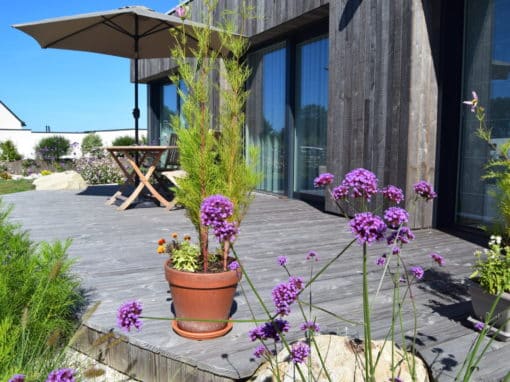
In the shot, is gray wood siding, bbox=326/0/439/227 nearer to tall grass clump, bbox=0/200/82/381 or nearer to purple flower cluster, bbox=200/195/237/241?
tall grass clump, bbox=0/200/82/381

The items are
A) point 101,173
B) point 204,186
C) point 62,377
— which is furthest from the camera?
point 101,173

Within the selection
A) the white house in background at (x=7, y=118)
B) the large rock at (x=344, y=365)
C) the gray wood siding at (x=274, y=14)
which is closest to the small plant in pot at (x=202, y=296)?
the large rock at (x=344, y=365)

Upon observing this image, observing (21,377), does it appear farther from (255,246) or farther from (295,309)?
(255,246)

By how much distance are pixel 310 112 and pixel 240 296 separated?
14.0ft

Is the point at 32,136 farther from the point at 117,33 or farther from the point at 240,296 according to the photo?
the point at 240,296

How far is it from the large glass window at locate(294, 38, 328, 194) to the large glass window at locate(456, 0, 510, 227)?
2011 mm

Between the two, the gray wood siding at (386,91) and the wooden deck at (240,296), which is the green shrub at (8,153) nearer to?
the wooden deck at (240,296)

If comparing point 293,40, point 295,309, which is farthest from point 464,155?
point 293,40

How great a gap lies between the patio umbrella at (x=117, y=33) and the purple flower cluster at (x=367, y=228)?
14.9 ft

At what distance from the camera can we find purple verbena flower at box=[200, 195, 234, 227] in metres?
1.24

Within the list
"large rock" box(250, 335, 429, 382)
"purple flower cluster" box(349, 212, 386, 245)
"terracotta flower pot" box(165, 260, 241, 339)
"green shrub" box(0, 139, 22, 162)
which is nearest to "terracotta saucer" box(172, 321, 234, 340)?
"terracotta flower pot" box(165, 260, 241, 339)

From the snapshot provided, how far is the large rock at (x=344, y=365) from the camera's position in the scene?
1630 millimetres

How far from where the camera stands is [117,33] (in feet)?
20.9

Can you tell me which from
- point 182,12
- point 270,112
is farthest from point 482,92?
point 270,112
